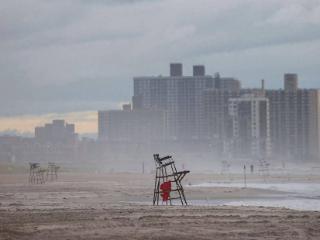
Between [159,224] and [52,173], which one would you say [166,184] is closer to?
[159,224]

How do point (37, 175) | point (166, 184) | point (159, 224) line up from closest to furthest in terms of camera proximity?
point (159, 224) < point (166, 184) < point (37, 175)

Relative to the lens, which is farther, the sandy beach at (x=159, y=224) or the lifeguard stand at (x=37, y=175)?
the lifeguard stand at (x=37, y=175)

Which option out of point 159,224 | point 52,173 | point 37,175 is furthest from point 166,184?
point 52,173

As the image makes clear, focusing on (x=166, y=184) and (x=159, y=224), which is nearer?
(x=159, y=224)

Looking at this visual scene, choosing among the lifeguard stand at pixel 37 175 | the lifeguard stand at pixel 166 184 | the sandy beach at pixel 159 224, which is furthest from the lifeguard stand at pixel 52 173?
the sandy beach at pixel 159 224

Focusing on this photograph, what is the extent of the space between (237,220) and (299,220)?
2.30 m

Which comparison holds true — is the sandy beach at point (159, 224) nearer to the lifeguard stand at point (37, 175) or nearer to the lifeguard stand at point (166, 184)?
the lifeguard stand at point (166, 184)

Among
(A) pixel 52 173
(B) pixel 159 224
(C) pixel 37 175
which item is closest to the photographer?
(B) pixel 159 224

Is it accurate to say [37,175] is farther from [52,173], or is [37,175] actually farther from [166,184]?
[166,184]

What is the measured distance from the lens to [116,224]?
28.8 metres

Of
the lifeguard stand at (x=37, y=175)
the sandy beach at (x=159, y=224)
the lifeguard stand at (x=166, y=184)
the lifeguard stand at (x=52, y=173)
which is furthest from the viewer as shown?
the lifeguard stand at (x=52, y=173)

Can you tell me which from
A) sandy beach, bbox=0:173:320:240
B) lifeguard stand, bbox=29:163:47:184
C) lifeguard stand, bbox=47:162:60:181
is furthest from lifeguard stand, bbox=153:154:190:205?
lifeguard stand, bbox=47:162:60:181

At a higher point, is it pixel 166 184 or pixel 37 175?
pixel 166 184

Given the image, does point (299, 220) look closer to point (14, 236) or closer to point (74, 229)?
point (74, 229)
